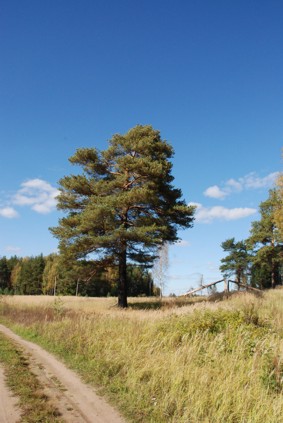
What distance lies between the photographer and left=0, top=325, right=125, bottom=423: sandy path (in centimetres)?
517

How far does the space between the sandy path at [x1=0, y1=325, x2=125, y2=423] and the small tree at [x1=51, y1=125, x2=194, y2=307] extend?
38.3ft

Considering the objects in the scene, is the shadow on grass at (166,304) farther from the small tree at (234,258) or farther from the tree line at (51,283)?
the tree line at (51,283)

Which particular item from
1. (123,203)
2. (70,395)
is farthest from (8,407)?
(123,203)

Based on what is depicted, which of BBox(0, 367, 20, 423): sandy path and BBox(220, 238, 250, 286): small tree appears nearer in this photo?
BBox(0, 367, 20, 423): sandy path

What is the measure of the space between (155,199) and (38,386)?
15017 millimetres

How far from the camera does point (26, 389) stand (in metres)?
6.11

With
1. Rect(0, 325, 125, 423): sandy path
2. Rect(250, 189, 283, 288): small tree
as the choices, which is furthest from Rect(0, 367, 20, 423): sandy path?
Rect(250, 189, 283, 288): small tree

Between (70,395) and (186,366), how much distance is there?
7.25ft

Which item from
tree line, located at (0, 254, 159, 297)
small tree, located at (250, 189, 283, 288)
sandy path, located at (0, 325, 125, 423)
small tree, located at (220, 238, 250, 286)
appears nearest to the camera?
sandy path, located at (0, 325, 125, 423)

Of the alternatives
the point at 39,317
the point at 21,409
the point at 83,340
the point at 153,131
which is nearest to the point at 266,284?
the point at 153,131

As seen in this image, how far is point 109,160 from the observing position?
23.4 metres

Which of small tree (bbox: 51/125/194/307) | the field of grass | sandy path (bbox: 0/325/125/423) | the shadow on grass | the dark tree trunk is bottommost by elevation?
sandy path (bbox: 0/325/125/423)

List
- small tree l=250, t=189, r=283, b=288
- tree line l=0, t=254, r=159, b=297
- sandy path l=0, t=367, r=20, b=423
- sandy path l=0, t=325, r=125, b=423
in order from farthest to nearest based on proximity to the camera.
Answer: tree line l=0, t=254, r=159, b=297 < small tree l=250, t=189, r=283, b=288 < sandy path l=0, t=325, r=125, b=423 < sandy path l=0, t=367, r=20, b=423

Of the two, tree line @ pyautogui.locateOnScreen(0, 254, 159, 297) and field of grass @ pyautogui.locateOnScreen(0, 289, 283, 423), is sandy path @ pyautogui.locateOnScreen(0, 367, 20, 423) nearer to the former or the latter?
field of grass @ pyautogui.locateOnScreen(0, 289, 283, 423)
